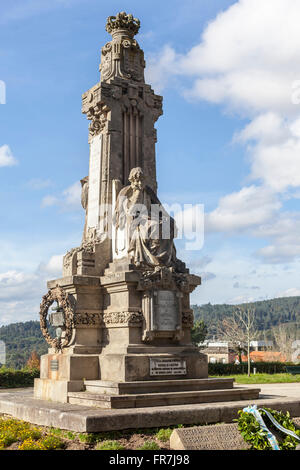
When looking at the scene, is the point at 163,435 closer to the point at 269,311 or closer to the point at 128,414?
the point at 128,414

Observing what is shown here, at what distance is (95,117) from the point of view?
47.2 feet

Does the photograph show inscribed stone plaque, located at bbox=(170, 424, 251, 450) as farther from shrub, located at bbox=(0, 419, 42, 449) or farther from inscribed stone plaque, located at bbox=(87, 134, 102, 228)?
inscribed stone plaque, located at bbox=(87, 134, 102, 228)

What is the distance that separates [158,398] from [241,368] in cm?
2521

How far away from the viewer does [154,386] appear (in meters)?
10.8

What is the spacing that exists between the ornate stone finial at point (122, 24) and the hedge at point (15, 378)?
16.3m

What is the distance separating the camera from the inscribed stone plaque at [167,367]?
36.9 feet

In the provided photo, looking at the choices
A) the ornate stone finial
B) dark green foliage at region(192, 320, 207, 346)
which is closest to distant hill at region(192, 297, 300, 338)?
dark green foliage at region(192, 320, 207, 346)

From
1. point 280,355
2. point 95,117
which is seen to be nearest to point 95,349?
point 95,117

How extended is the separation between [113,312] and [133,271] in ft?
3.64

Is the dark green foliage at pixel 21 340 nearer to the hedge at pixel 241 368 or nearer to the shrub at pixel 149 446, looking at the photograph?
the hedge at pixel 241 368

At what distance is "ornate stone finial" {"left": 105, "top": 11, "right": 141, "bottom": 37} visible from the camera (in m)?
14.9

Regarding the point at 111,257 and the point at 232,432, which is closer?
the point at 232,432

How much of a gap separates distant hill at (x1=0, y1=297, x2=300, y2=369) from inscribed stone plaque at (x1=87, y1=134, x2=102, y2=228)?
2877 inches

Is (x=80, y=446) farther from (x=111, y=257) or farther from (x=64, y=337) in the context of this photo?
(x=111, y=257)
